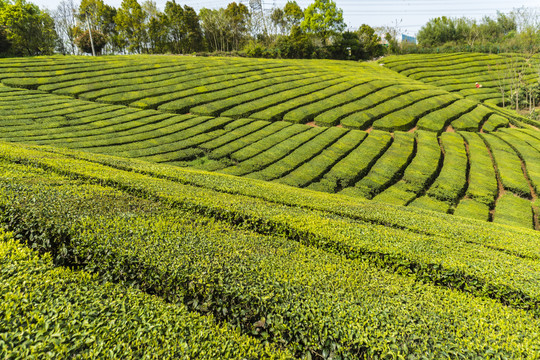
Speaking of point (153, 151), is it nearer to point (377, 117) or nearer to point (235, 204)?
point (235, 204)

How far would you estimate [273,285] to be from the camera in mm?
6363

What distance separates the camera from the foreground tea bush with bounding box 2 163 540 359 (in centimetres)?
545

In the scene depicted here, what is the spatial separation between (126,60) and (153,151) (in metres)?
36.4

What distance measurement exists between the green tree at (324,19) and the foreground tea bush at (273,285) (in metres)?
84.7

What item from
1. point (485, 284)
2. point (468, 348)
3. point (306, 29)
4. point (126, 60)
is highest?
point (306, 29)

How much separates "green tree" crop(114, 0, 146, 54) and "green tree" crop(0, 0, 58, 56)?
17.6 meters

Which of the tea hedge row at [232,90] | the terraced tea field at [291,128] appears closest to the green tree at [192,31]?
the tea hedge row at [232,90]

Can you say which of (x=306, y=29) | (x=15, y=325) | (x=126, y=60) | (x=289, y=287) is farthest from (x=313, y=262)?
(x=306, y=29)

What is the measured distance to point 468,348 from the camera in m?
5.26

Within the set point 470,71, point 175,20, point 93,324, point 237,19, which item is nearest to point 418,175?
point 93,324

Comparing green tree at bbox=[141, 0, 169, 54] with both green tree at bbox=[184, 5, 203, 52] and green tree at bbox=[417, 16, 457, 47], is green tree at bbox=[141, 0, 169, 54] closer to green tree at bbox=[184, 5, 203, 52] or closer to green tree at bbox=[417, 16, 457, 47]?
green tree at bbox=[184, 5, 203, 52]

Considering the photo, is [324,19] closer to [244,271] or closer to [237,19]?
[237,19]

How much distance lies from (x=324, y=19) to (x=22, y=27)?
6962cm

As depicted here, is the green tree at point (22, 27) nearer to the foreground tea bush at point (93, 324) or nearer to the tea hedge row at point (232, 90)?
the tea hedge row at point (232, 90)
